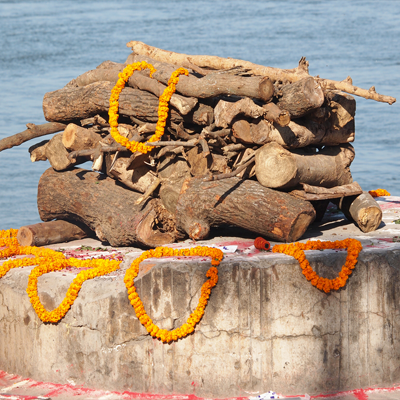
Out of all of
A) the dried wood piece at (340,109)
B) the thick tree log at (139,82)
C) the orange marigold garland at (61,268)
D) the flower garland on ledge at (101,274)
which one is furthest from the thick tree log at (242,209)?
the dried wood piece at (340,109)

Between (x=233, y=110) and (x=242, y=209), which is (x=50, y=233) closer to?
(x=242, y=209)

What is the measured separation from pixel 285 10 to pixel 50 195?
74.7 feet

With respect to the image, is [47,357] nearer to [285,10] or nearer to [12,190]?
[12,190]

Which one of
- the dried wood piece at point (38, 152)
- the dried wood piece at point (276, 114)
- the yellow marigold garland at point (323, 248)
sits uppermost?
the dried wood piece at point (276, 114)

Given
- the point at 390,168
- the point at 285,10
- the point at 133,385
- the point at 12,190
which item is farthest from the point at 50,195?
the point at 285,10

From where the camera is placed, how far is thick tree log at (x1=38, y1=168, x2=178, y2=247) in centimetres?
921

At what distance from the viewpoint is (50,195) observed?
34.0 ft

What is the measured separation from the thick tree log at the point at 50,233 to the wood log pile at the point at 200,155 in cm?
2

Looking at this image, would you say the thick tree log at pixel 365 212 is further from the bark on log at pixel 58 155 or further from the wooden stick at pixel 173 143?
the bark on log at pixel 58 155

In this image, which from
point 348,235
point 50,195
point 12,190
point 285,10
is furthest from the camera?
point 285,10

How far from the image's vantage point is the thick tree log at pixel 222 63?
9.55 meters

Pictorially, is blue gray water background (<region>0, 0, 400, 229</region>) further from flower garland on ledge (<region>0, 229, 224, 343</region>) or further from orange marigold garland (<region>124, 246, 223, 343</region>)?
orange marigold garland (<region>124, 246, 223, 343</region>)

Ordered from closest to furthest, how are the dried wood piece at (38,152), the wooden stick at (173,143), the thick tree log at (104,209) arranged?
the wooden stick at (173,143) → the thick tree log at (104,209) → the dried wood piece at (38,152)

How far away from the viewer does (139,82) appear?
9.49m
